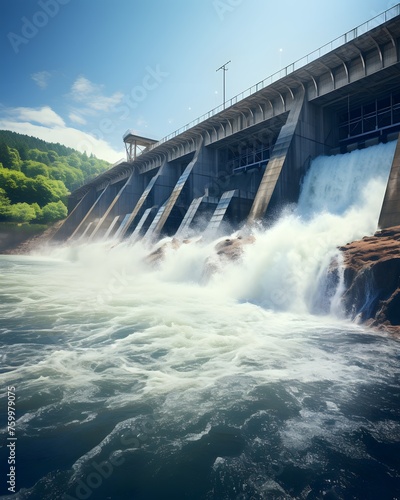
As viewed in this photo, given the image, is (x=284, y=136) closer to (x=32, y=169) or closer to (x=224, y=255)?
(x=224, y=255)

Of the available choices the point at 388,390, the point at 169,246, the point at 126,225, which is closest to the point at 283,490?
the point at 388,390

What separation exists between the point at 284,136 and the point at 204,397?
Result: 17.0 metres

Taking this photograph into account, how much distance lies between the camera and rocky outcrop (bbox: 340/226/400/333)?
6895 mm

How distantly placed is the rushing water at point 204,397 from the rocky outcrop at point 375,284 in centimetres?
44

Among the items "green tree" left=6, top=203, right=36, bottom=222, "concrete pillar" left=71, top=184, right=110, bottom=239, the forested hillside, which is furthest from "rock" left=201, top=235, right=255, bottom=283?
the forested hillside

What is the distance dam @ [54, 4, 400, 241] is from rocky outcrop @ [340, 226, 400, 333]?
2971 mm

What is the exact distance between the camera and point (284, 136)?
17.3 metres

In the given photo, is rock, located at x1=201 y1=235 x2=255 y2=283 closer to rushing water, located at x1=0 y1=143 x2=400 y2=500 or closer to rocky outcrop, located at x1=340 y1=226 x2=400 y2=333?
rushing water, located at x1=0 y1=143 x2=400 y2=500

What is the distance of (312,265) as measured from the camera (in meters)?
9.61

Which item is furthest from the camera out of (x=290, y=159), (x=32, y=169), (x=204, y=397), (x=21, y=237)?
(x=32, y=169)

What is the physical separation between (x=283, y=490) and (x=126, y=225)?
2869 cm

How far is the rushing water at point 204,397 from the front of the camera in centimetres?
251

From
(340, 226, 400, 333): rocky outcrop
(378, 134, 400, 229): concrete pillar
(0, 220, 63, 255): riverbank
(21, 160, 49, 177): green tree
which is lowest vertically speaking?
(0, 220, 63, 255): riverbank

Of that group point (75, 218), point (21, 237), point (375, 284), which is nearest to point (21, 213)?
point (21, 237)
